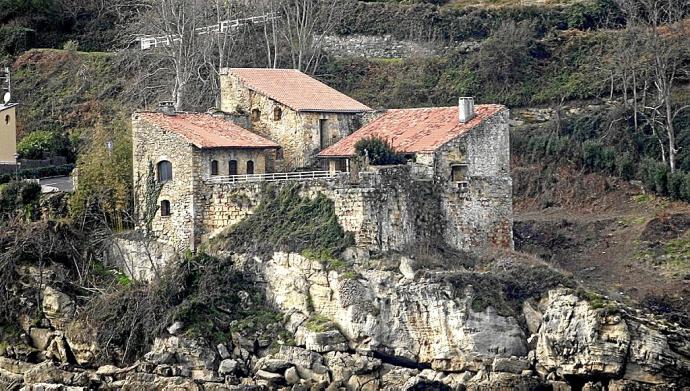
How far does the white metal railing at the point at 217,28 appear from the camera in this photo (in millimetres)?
65438

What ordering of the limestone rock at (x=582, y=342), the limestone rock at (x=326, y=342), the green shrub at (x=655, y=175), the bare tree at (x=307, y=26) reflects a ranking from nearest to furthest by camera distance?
the limestone rock at (x=582, y=342) < the limestone rock at (x=326, y=342) < the green shrub at (x=655, y=175) < the bare tree at (x=307, y=26)

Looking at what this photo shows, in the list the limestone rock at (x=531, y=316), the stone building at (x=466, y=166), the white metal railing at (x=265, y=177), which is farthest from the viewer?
the white metal railing at (x=265, y=177)

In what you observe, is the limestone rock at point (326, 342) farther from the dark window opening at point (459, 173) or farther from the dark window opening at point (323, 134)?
the dark window opening at point (323, 134)

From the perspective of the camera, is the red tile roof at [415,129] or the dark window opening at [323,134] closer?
the red tile roof at [415,129]

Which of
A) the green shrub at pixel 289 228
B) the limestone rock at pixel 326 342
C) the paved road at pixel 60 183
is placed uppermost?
the paved road at pixel 60 183

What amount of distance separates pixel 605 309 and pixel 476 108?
8.93 metres

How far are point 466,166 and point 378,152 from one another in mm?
2601

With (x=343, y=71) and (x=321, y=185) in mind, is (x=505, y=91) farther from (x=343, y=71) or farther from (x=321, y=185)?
(x=321, y=185)

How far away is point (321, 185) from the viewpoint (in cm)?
4928

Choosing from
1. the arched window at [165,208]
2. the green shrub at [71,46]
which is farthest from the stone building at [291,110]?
the green shrub at [71,46]

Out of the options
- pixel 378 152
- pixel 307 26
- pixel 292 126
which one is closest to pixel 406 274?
pixel 378 152

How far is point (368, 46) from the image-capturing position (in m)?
71.2

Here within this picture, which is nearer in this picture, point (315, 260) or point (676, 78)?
point (315, 260)

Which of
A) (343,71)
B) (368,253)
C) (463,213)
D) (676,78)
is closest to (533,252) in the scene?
(463,213)
